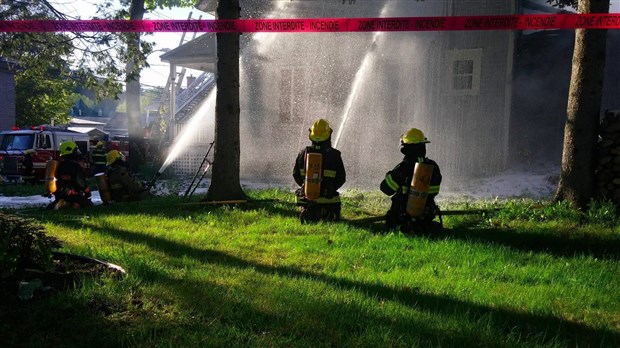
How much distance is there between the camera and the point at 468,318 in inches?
124

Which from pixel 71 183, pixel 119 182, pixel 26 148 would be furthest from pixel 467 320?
pixel 26 148

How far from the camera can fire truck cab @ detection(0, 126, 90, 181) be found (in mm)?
15070

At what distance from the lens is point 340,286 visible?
376cm

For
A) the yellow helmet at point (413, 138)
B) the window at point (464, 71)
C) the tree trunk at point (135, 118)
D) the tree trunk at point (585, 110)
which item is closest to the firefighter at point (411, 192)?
the yellow helmet at point (413, 138)

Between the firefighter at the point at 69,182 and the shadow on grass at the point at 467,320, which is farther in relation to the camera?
the firefighter at the point at 69,182

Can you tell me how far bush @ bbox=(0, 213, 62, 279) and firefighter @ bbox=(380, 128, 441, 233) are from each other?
3707mm

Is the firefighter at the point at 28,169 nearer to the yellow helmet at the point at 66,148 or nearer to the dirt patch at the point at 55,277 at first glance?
the yellow helmet at the point at 66,148

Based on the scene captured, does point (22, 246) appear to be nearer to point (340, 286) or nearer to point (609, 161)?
point (340, 286)

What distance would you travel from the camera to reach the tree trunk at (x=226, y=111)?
8117 millimetres

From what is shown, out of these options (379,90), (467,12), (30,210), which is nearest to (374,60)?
(379,90)

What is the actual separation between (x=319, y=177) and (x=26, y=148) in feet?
41.4

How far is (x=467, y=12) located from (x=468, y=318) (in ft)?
38.1

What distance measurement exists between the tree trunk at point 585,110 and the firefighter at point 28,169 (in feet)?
47.4

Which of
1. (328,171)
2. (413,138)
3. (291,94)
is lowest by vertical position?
(328,171)
